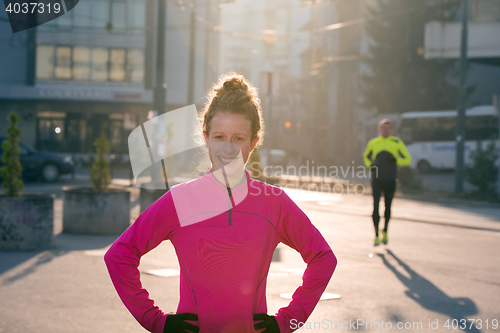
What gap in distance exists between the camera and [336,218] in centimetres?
1266

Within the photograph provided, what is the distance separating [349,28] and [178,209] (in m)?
51.8

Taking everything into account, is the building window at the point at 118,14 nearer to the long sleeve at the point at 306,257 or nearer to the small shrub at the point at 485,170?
the small shrub at the point at 485,170

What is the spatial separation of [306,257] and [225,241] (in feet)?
1.14

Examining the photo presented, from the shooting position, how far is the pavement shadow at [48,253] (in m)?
6.59

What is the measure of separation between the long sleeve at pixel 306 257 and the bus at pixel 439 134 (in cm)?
3192

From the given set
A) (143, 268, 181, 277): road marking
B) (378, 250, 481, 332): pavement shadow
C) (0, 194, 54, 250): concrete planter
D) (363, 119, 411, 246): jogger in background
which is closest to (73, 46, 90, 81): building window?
(0, 194, 54, 250): concrete planter

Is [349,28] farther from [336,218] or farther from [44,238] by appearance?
[44,238]

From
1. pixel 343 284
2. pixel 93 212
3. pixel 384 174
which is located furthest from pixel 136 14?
pixel 343 284

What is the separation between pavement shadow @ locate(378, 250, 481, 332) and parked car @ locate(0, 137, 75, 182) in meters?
18.2

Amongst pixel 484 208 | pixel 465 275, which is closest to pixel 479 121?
pixel 484 208

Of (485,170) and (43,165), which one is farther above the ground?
(485,170)

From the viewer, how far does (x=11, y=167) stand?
830cm

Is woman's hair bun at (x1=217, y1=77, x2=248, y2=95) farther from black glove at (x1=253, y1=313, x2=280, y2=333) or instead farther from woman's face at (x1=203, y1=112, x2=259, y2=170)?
black glove at (x1=253, y1=313, x2=280, y2=333)

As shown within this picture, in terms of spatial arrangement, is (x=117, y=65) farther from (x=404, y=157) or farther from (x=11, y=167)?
(x=404, y=157)
